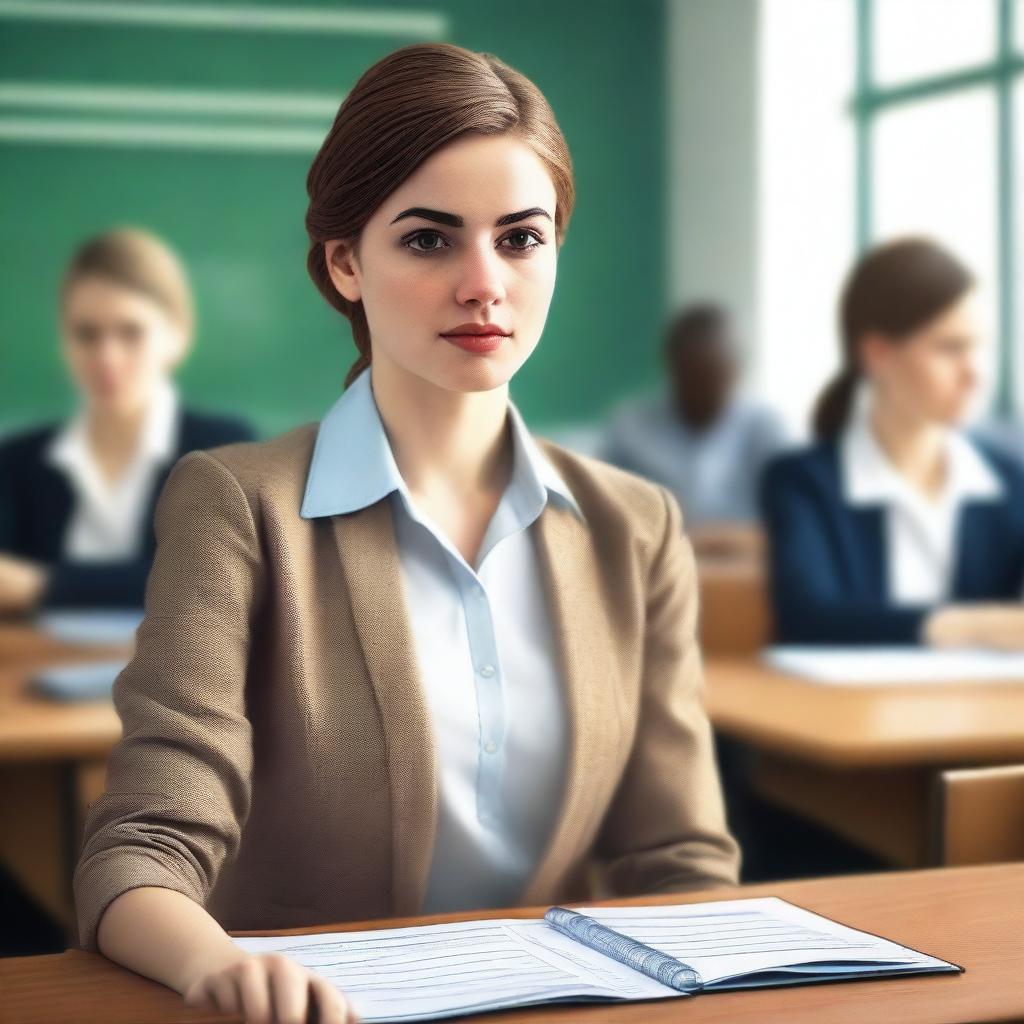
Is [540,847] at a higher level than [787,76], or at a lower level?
lower

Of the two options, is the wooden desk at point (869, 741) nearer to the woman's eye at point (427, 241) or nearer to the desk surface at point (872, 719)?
the desk surface at point (872, 719)

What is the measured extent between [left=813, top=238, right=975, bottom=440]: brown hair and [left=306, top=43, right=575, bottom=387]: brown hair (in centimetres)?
194

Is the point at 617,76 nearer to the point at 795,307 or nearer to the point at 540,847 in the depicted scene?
the point at 795,307

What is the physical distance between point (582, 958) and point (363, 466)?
A: 1.45ft

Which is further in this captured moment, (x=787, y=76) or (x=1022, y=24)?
(x=787, y=76)

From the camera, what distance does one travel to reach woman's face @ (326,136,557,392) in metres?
1.19

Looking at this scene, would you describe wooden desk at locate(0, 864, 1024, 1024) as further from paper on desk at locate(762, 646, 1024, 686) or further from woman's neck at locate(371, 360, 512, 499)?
paper on desk at locate(762, 646, 1024, 686)

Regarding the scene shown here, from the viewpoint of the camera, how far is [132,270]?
→ 3.42m

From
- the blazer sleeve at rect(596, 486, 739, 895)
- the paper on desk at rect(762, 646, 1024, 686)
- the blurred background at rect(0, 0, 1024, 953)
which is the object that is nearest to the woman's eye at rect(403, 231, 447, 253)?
the blazer sleeve at rect(596, 486, 739, 895)

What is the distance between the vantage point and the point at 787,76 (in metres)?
6.57

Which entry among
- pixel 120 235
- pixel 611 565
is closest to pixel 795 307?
pixel 120 235

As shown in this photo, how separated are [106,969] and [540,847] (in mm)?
391

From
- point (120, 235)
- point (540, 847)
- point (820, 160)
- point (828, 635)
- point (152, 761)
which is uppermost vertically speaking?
point (820, 160)

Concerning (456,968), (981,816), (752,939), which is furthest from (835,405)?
(456,968)
